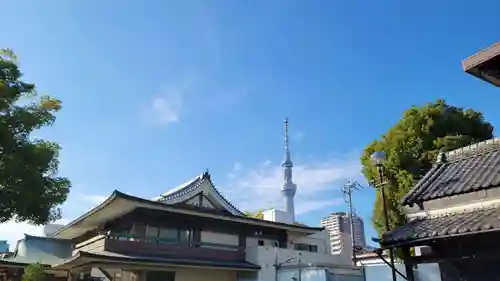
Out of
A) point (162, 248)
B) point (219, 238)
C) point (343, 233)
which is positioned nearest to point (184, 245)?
point (162, 248)

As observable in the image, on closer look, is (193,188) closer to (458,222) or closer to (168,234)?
(168,234)

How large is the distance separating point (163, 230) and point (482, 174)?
13967mm

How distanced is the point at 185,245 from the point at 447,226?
13.6 metres

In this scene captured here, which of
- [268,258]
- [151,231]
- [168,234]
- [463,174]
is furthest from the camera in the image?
[268,258]

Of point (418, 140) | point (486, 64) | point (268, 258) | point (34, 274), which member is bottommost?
point (34, 274)

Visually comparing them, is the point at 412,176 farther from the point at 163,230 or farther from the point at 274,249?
the point at 163,230

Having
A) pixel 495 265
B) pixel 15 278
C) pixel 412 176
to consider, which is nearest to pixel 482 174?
pixel 495 265

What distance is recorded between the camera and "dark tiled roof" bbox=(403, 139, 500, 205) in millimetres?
8047

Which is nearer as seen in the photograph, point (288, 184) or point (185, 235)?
point (185, 235)

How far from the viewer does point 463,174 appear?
8.95 metres

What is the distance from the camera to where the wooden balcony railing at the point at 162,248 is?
54.7 ft

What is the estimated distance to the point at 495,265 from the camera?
22.2 ft

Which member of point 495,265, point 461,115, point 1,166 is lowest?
point 495,265

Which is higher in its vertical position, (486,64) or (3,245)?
(3,245)
